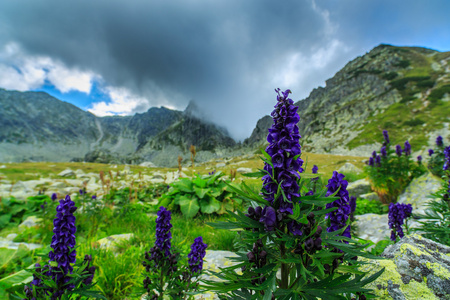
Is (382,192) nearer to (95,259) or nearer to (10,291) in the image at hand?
(95,259)

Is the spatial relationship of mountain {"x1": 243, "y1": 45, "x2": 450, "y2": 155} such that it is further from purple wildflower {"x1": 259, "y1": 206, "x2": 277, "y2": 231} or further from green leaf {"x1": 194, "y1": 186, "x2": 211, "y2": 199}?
purple wildflower {"x1": 259, "y1": 206, "x2": 277, "y2": 231}

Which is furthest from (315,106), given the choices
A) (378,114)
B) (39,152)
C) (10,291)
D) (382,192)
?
(39,152)

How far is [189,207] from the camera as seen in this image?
7.12m

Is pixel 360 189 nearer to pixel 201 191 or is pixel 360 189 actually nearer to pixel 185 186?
pixel 201 191

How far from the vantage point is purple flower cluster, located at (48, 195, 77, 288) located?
6.41ft

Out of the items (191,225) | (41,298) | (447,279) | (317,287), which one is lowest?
(191,225)

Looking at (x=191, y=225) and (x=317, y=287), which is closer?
(x=317, y=287)

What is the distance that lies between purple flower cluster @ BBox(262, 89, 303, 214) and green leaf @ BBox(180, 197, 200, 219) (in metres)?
6.13

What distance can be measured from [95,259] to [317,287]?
164 inches

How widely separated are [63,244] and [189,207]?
5.24 m

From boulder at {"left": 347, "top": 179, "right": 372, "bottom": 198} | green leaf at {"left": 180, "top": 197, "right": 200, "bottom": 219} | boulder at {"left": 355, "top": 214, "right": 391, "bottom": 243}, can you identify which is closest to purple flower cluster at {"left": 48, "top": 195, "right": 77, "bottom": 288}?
green leaf at {"left": 180, "top": 197, "right": 200, "bottom": 219}

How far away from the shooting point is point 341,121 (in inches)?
4242

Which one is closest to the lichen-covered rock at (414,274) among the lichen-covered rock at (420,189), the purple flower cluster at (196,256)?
the purple flower cluster at (196,256)

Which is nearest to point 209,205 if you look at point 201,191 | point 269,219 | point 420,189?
point 201,191
